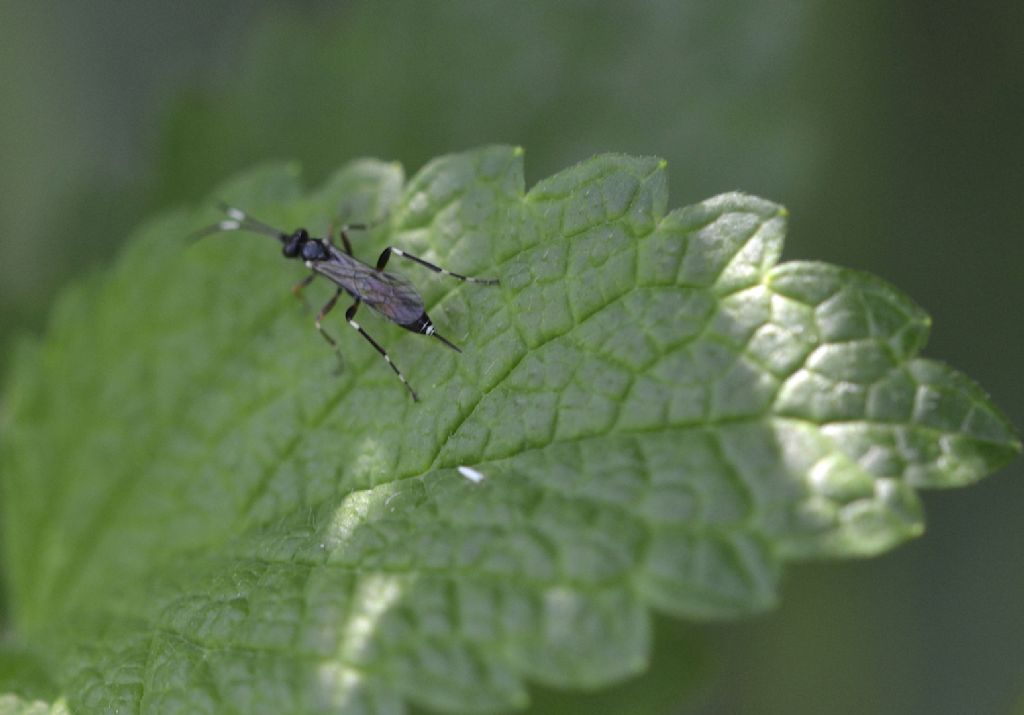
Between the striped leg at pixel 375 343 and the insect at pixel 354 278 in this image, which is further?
the insect at pixel 354 278

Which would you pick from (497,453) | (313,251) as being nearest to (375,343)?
(313,251)

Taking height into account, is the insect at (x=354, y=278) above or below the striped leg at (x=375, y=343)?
above

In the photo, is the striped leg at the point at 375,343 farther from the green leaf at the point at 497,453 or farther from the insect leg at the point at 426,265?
the insect leg at the point at 426,265

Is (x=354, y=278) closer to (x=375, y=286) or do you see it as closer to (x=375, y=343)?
(x=375, y=286)

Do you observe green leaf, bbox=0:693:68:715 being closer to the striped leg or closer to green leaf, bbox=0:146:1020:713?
green leaf, bbox=0:146:1020:713

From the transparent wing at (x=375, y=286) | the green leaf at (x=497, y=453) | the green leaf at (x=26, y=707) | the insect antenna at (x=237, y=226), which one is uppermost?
the insect antenna at (x=237, y=226)

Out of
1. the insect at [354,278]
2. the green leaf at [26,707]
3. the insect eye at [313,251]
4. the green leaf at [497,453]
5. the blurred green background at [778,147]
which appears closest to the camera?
the green leaf at [497,453]

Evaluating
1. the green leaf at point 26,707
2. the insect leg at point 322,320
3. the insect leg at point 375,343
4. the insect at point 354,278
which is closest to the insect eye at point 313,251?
the insect at point 354,278

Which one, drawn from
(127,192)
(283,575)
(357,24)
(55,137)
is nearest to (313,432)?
(283,575)
